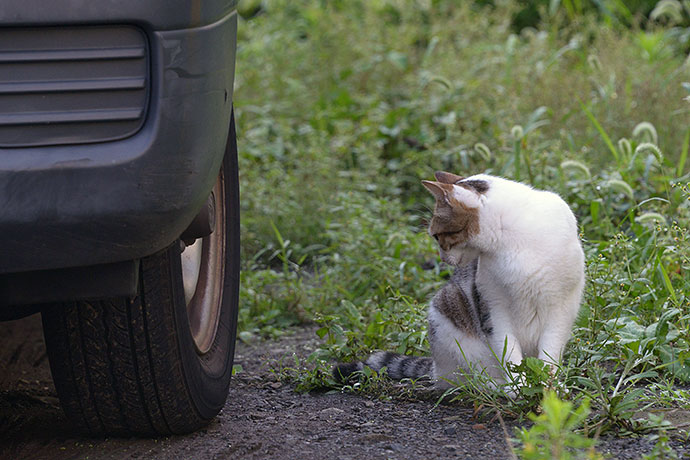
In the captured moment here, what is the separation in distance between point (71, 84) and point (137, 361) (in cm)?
78

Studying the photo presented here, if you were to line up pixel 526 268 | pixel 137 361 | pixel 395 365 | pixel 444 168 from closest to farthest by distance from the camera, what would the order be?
pixel 137 361, pixel 526 268, pixel 395 365, pixel 444 168

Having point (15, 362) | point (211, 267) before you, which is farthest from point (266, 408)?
point (15, 362)

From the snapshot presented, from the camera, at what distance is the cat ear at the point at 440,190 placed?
260cm

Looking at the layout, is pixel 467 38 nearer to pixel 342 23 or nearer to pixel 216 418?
pixel 342 23

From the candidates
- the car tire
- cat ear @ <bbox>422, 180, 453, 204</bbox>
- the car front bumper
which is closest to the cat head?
cat ear @ <bbox>422, 180, 453, 204</bbox>

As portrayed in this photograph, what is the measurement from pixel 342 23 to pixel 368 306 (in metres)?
4.19

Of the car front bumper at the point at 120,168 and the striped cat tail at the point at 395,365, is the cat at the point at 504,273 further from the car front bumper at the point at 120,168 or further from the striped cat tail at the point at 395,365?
the car front bumper at the point at 120,168

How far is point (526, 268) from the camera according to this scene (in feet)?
8.50

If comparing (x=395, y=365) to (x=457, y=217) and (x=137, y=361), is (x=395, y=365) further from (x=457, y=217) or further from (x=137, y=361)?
(x=137, y=361)

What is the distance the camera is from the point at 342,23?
732 centimetres

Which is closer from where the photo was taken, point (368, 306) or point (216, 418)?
point (216, 418)

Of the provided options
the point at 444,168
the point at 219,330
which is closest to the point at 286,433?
the point at 219,330

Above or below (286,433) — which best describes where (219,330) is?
above

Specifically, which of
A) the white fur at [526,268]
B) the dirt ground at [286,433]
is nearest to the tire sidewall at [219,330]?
the dirt ground at [286,433]
